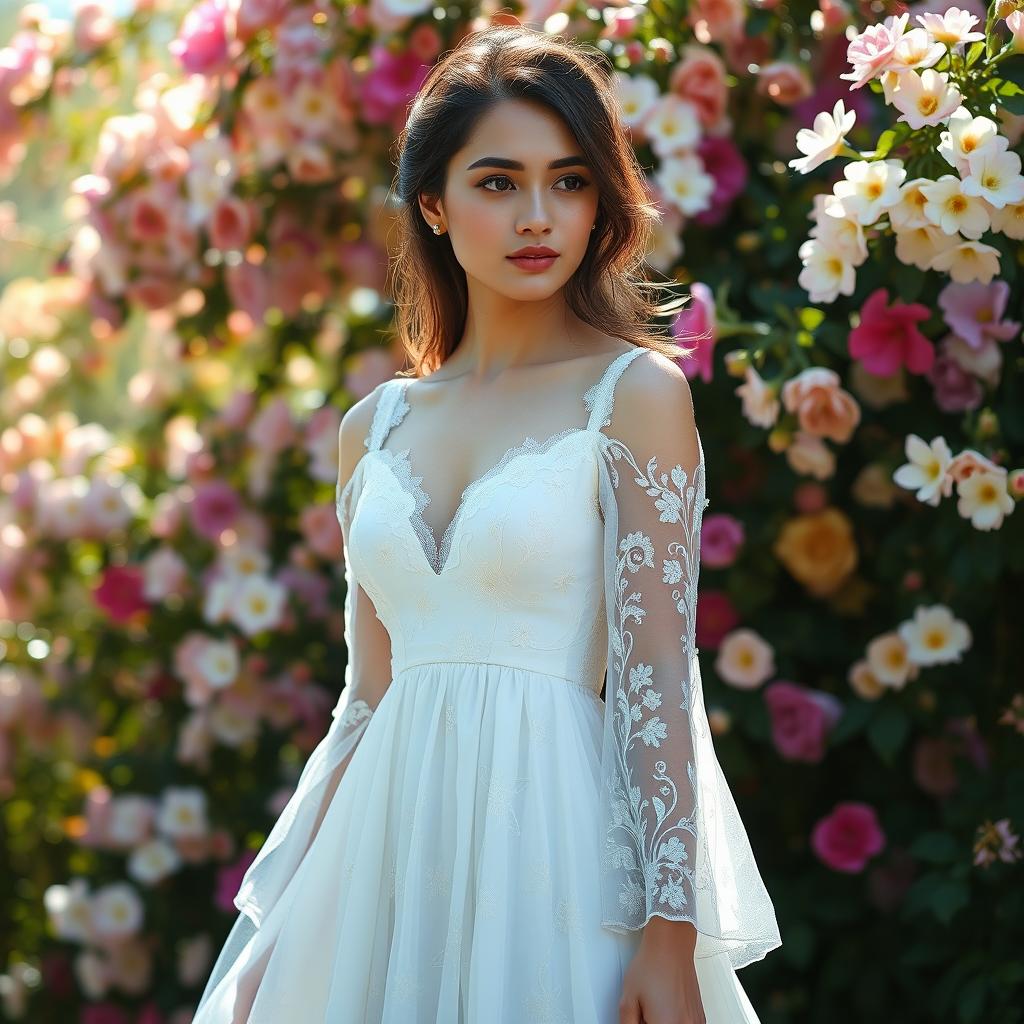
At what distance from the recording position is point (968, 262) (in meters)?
2.23

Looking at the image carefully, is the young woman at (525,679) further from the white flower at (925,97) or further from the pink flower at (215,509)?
the pink flower at (215,509)

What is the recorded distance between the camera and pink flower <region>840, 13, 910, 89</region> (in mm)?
2141

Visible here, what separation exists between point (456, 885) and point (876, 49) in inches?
49.6

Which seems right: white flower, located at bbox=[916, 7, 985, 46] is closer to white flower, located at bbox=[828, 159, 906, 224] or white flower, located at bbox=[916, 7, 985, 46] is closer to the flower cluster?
the flower cluster

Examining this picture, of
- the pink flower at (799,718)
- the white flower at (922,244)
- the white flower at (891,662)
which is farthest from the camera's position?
the pink flower at (799,718)

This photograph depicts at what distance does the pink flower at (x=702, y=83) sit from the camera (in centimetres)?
292

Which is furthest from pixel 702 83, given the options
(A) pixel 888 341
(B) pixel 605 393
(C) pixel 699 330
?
(B) pixel 605 393

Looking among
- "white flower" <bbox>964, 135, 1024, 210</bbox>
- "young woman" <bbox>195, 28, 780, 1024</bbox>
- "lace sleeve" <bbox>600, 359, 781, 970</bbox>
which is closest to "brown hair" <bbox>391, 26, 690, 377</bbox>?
"young woman" <bbox>195, 28, 780, 1024</bbox>

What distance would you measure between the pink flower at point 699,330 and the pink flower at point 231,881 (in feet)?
5.08

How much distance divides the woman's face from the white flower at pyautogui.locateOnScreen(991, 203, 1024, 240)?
613mm

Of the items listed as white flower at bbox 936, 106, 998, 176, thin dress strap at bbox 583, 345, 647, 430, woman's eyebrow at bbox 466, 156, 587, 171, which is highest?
white flower at bbox 936, 106, 998, 176

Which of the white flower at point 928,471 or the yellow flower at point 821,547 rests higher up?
the white flower at point 928,471

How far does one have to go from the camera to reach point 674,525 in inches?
71.6

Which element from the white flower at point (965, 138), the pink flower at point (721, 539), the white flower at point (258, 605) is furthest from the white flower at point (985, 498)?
the white flower at point (258, 605)
